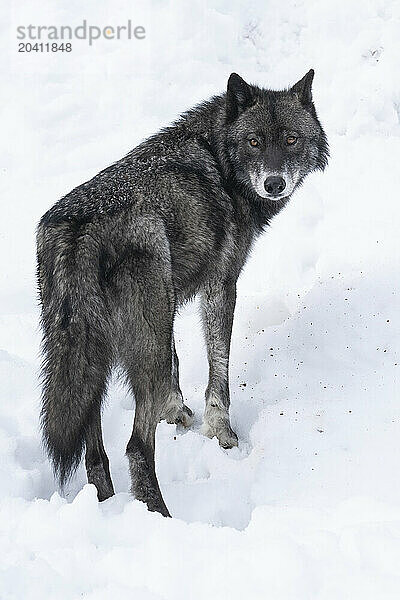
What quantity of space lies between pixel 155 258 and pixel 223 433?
1.59 m

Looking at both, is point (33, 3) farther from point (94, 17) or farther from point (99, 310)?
point (99, 310)

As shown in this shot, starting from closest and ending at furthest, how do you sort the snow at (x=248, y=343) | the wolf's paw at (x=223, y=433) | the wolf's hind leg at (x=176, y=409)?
the snow at (x=248, y=343), the wolf's paw at (x=223, y=433), the wolf's hind leg at (x=176, y=409)

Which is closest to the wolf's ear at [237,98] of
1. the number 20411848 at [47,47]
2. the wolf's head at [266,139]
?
the wolf's head at [266,139]

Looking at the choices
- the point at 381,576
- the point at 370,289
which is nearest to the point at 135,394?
the point at 381,576

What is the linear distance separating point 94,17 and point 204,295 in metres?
6.37

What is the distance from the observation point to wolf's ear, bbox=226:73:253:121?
5.41 m

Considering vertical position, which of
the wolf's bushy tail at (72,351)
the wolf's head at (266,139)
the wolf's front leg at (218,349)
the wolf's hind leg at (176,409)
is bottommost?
the wolf's hind leg at (176,409)

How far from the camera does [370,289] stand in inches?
252

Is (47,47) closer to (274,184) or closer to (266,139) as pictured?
(266,139)

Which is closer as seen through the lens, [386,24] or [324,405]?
[324,405]

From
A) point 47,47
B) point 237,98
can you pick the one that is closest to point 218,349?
point 237,98

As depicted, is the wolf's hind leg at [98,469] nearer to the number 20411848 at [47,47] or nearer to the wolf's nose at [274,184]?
the wolf's nose at [274,184]

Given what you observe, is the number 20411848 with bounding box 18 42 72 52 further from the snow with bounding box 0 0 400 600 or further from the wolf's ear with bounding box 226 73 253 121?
the wolf's ear with bounding box 226 73 253 121

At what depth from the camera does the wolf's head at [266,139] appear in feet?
17.3
